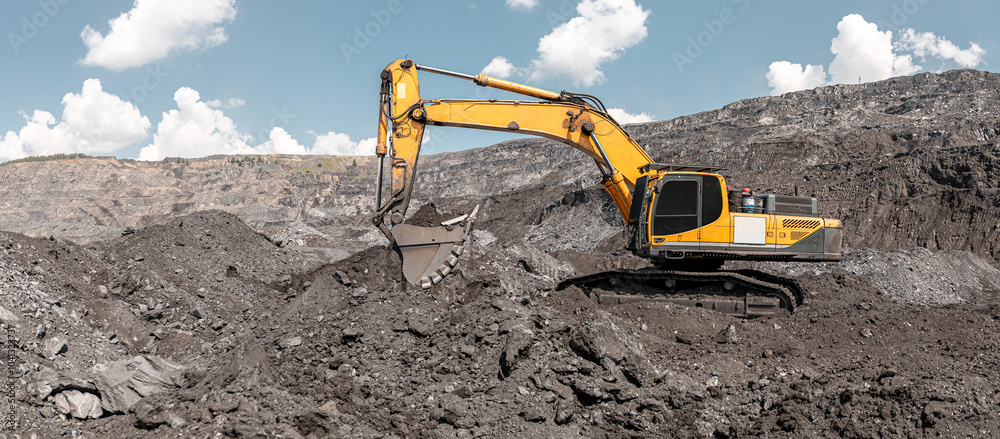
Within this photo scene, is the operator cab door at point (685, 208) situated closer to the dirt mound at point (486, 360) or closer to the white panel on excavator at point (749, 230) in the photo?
the white panel on excavator at point (749, 230)

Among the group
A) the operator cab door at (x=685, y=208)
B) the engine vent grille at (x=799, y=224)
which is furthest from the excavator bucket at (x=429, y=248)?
the engine vent grille at (x=799, y=224)

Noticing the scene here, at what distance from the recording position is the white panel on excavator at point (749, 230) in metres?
8.32

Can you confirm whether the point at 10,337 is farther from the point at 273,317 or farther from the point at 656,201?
the point at 656,201

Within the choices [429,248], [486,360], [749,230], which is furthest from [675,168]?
[486,360]

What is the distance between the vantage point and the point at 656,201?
8.33 metres

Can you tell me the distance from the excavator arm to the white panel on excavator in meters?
1.53

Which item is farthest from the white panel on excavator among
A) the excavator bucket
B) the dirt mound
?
the excavator bucket

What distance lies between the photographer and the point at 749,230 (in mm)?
8336

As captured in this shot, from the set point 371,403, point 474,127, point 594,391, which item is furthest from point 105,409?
point 474,127

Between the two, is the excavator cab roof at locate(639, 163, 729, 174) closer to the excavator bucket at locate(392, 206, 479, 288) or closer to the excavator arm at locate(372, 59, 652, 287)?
the excavator arm at locate(372, 59, 652, 287)

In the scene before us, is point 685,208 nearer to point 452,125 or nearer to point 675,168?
point 675,168

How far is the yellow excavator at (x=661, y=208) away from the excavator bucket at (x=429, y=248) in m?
0.20

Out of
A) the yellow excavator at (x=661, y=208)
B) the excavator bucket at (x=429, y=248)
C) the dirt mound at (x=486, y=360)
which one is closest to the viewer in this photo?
the dirt mound at (x=486, y=360)

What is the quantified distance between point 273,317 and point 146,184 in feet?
198
